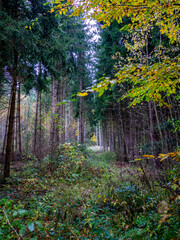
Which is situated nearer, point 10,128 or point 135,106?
point 10,128

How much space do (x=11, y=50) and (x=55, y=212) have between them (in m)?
6.20

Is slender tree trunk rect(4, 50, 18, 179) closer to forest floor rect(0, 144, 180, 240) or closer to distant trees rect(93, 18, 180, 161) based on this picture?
forest floor rect(0, 144, 180, 240)

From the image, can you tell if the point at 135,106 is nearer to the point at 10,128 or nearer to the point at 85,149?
the point at 85,149

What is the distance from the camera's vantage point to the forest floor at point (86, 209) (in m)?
2.41

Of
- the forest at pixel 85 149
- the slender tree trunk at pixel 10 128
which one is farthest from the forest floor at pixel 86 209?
the slender tree trunk at pixel 10 128

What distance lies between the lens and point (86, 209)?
13.1ft

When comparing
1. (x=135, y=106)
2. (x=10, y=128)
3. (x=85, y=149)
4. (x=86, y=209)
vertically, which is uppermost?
(x=135, y=106)

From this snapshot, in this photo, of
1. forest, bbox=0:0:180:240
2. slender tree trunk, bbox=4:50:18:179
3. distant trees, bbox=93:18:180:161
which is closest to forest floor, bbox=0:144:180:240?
forest, bbox=0:0:180:240

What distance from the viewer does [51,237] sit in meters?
2.83

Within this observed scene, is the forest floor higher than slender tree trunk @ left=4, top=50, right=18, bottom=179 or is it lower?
lower

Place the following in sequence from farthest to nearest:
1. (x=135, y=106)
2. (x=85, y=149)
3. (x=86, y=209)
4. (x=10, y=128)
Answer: (x=85, y=149) → (x=135, y=106) → (x=10, y=128) → (x=86, y=209)

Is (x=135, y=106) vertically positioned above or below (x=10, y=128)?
above

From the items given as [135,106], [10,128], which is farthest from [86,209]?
[135,106]

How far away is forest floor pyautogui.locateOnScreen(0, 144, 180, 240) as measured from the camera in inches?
94.9
